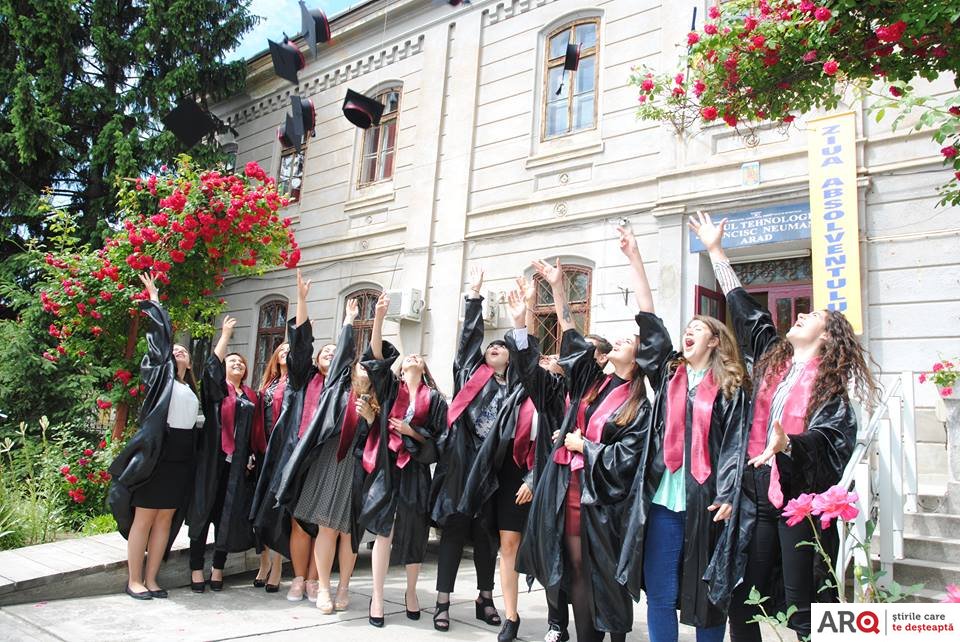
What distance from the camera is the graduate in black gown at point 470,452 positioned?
4.76 metres

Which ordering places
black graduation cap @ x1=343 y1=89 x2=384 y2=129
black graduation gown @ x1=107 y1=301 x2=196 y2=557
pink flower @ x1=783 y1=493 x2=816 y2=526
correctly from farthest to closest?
1. black graduation cap @ x1=343 y1=89 x2=384 y2=129
2. black graduation gown @ x1=107 y1=301 x2=196 y2=557
3. pink flower @ x1=783 y1=493 x2=816 y2=526

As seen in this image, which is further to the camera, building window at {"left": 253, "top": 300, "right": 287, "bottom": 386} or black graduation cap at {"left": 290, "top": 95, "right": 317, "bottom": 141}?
building window at {"left": 253, "top": 300, "right": 287, "bottom": 386}

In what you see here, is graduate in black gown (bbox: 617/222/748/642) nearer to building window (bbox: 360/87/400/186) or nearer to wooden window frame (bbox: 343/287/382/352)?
wooden window frame (bbox: 343/287/382/352)

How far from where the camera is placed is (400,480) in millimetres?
4965

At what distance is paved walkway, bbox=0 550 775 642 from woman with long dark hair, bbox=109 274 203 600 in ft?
1.17

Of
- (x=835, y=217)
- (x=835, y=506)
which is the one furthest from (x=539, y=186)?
(x=835, y=506)

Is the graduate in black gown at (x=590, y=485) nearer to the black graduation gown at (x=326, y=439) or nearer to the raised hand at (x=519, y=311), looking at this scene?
the raised hand at (x=519, y=311)

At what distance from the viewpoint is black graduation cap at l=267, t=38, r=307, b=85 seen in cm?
1246

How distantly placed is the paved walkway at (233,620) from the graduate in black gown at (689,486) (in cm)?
147

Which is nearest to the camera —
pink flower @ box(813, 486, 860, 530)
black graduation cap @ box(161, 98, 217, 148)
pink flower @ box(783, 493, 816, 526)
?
pink flower @ box(813, 486, 860, 530)

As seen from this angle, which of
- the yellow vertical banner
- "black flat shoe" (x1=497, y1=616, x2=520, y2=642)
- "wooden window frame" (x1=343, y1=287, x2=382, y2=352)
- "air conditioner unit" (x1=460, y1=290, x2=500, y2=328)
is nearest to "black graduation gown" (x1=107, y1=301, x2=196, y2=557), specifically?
"black flat shoe" (x1=497, y1=616, x2=520, y2=642)

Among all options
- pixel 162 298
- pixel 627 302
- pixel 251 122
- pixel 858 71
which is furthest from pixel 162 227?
pixel 251 122

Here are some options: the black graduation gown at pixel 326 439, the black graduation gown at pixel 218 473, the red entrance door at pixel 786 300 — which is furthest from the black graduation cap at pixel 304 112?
the black graduation gown at pixel 326 439

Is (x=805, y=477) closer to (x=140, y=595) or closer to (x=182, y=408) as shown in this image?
Result: (x=182, y=408)
